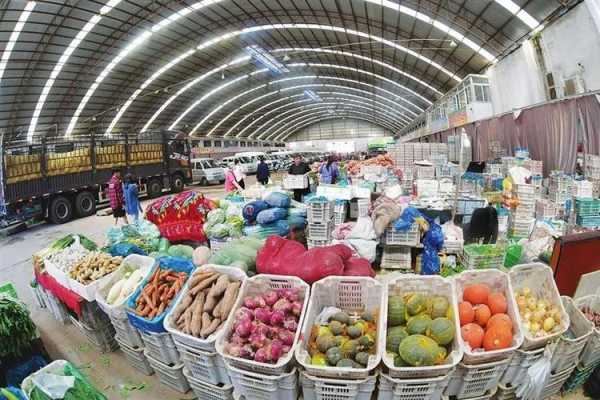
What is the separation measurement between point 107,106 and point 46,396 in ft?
89.5

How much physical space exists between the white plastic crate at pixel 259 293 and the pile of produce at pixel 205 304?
10 centimetres

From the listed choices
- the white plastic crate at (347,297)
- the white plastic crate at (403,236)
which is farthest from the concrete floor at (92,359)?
the white plastic crate at (403,236)

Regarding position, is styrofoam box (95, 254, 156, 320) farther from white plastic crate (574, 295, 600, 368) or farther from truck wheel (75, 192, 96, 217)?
truck wheel (75, 192, 96, 217)

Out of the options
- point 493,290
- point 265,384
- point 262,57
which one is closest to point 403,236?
point 493,290

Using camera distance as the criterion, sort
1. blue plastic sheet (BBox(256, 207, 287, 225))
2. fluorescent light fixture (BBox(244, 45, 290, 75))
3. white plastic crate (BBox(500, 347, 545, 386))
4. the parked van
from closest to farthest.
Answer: white plastic crate (BBox(500, 347, 545, 386))
blue plastic sheet (BBox(256, 207, 287, 225))
fluorescent light fixture (BBox(244, 45, 290, 75))
the parked van

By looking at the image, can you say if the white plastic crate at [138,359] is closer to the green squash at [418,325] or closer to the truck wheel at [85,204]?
the green squash at [418,325]

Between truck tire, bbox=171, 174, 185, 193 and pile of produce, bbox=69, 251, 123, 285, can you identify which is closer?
pile of produce, bbox=69, 251, 123, 285

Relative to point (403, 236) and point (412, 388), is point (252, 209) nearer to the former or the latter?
point (403, 236)

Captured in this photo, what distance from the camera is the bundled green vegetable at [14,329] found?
286cm

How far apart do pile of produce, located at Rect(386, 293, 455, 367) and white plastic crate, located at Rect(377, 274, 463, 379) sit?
0.04 m

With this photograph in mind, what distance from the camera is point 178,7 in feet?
54.6

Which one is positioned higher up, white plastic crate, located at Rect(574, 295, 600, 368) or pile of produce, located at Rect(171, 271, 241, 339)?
pile of produce, located at Rect(171, 271, 241, 339)

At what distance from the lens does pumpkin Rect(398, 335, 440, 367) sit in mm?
1948

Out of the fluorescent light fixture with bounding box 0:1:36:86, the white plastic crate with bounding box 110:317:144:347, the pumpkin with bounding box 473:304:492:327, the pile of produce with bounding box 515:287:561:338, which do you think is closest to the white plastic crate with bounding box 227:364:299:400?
the white plastic crate with bounding box 110:317:144:347
